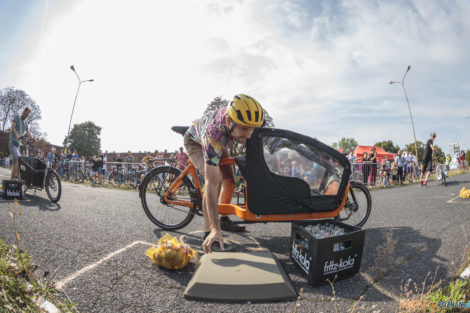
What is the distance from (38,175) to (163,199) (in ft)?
14.0

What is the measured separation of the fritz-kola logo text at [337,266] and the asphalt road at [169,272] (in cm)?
11

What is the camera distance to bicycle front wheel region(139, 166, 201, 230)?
3320mm

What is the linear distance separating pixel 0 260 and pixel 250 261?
1.89 metres

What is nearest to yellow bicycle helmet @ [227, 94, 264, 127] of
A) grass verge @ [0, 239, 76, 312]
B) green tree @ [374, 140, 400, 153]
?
grass verge @ [0, 239, 76, 312]

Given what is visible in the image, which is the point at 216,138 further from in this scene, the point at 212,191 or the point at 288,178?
the point at 288,178

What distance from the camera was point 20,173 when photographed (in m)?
5.77

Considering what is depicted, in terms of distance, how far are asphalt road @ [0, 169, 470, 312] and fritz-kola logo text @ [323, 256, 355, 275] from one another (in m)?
0.11

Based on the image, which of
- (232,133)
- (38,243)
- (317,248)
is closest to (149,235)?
(38,243)

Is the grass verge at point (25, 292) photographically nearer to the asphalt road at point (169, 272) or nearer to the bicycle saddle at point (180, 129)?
the asphalt road at point (169, 272)

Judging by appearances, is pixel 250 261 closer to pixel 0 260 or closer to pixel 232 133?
pixel 232 133

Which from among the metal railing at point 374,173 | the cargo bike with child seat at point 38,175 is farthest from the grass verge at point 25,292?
the metal railing at point 374,173

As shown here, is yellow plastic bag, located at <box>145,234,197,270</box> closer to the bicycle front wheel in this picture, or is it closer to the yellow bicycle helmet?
the bicycle front wheel

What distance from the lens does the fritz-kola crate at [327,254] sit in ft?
6.07

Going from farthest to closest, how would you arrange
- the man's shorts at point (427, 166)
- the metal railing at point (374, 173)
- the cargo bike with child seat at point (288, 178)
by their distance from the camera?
1. the metal railing at point (374, 173)
2. the man's shorts at point (427, 166)
3. the cargo bike with child seat at point (288, 178)
